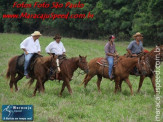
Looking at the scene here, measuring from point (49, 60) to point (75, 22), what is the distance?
137 feet

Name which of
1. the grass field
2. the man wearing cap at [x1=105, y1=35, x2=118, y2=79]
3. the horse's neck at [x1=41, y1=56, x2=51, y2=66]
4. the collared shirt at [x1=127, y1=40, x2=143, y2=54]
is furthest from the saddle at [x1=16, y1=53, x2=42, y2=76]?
the collared shirt at [x1=127, y1=40, x2=143, y2=54]

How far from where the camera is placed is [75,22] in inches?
2062

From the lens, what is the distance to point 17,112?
28.1 feet

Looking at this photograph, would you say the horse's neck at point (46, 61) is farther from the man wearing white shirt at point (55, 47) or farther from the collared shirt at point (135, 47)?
the collared shirt at point (135, 47)

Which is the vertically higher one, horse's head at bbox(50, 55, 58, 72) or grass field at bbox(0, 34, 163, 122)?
horse's head at bbox(50, 55, 58, 72)

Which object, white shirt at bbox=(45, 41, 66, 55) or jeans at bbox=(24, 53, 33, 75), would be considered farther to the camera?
white shirt at bbox=(45, 41, 66, 55)

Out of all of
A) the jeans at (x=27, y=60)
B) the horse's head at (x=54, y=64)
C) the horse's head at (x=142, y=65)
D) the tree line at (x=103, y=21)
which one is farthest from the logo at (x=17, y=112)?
the tree line at (x=103, y=21)

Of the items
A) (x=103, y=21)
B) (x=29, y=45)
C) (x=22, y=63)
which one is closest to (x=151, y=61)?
(x=29, y=45)

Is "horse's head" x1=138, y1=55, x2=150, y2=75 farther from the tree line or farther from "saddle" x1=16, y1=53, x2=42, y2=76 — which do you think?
the tree line

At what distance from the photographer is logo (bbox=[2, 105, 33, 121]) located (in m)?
7.99

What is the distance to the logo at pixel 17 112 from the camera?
7994mm

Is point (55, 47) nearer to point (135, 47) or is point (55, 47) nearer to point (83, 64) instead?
point (83, 64)

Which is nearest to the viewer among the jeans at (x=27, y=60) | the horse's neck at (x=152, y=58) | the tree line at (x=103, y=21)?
the jeans at (x=27, y=60)

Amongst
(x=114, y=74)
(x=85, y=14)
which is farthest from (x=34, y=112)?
(x=85, y=14)
